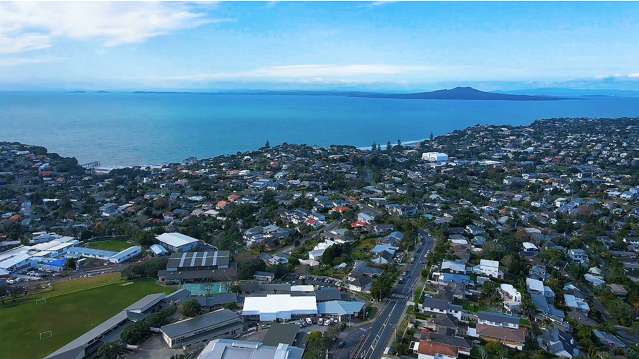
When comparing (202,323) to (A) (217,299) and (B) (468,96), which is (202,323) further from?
(B) (468,96)

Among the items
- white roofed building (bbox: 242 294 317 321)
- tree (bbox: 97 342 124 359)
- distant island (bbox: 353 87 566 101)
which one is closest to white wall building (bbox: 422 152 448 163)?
white roofed building (bbox: 242 294 317 321)

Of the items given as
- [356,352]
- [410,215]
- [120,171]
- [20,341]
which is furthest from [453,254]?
[120,171]

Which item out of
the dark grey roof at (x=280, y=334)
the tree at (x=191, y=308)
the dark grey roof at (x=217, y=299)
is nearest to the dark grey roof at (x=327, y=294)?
the dark grey roof at (x=280, y=334)

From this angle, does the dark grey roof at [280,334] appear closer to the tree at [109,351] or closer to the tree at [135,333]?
the tree at [135,333]

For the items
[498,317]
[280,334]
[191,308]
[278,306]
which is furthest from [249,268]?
[498,317]

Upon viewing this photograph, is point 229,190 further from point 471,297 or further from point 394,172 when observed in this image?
point 471,297

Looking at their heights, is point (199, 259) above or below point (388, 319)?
above

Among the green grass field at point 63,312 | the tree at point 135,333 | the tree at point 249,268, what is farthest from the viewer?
the tree at point 249,268
